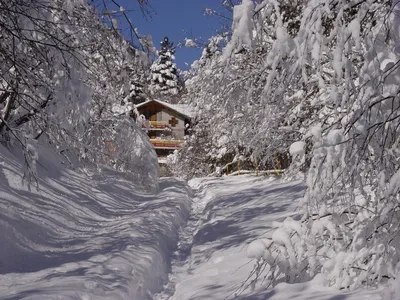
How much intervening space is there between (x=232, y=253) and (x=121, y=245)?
192 cm

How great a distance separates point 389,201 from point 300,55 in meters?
1.46

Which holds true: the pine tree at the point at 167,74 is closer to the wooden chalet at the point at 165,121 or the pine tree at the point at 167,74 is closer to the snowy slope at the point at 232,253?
the wooden chalet at the point at 165,121

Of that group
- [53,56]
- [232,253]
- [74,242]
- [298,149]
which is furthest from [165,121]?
[298,149]

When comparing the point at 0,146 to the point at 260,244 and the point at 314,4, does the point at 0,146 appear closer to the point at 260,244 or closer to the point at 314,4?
the point at 260,244

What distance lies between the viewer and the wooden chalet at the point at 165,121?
54.8 m

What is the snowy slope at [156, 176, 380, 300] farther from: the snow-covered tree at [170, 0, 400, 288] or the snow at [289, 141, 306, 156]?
the snow at [289, 141, 306, 156]

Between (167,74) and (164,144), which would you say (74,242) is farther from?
(167,74)

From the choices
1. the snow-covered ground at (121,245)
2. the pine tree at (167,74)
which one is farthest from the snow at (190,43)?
the pine tree at (167,74)

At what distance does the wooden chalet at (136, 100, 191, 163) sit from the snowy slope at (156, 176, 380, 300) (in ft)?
127

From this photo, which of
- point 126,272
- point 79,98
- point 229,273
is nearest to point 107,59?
point 79,98

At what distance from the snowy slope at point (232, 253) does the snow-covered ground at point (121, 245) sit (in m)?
0.02

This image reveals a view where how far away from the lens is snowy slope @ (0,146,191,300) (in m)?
5.62

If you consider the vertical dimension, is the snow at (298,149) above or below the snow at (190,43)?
below

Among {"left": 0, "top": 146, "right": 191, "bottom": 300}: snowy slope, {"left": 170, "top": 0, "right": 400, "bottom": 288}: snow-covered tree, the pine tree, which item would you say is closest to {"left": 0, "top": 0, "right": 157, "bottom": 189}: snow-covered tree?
{"left": 0, "top": 146, "right": 191, "bottom": 300}: snowy slope
